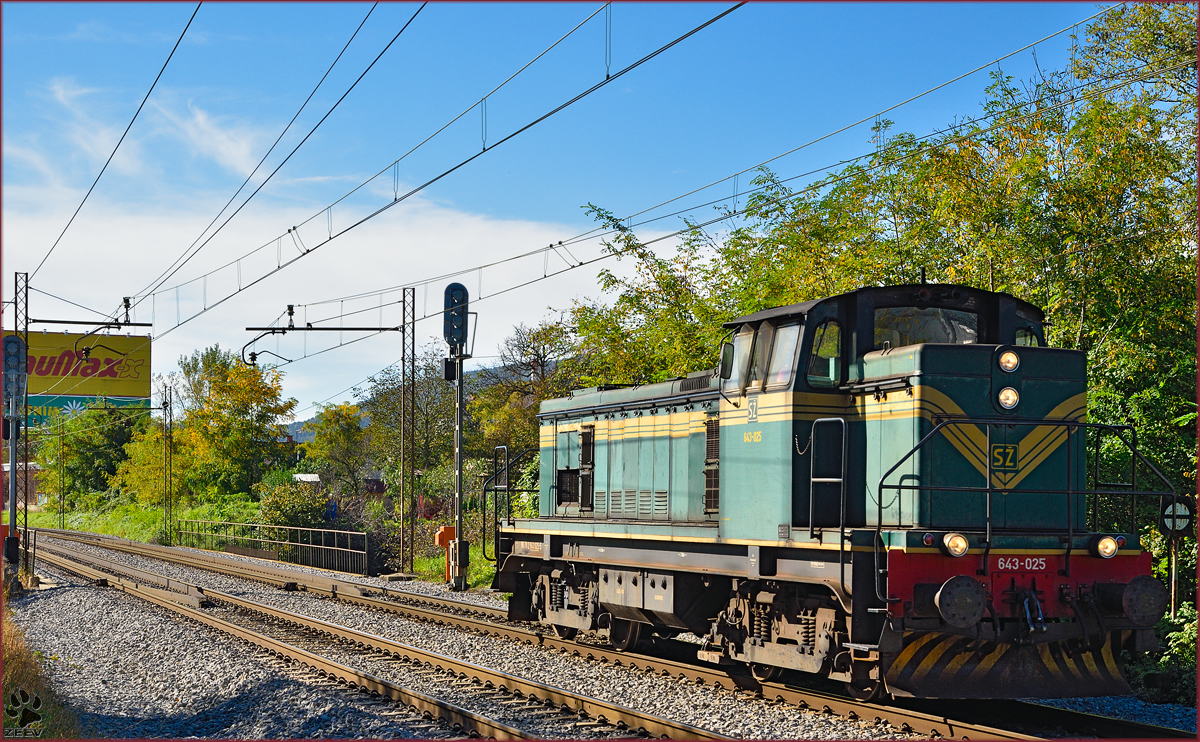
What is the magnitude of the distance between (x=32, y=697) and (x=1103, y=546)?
944cm

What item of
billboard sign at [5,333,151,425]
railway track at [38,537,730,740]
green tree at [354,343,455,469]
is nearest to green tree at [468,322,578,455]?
green tree at [354,343,455,469]

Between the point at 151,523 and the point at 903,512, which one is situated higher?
the point at 903,512

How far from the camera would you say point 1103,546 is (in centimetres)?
809

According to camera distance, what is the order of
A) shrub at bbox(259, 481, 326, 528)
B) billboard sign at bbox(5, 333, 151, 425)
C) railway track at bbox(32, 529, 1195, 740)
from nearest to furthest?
railway track at bbox(32, 529, 1195, 740) < shrub at bbox(259, 481, 326, 528) < billboard sign at bbox(5, 333, 151, 425)

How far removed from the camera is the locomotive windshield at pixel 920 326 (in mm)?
8797

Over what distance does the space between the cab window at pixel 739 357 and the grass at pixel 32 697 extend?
21.3 ft

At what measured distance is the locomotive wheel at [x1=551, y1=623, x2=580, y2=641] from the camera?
12.9 metres

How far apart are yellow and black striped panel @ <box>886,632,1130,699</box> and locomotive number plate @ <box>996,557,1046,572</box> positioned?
608mm

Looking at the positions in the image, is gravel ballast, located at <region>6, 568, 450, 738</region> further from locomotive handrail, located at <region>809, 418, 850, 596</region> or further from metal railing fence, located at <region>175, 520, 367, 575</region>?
metal railing fence, located at <region>175, 520, 367, 575</region>

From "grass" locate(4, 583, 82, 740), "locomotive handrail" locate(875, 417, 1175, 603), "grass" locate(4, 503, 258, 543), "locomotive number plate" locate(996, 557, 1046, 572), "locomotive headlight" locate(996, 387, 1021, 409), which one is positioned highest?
"locomotive headlight" locate(996, 387, 1021, 409)

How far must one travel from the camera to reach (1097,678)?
26.3 feet

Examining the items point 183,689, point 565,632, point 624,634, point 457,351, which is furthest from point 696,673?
point 457,351

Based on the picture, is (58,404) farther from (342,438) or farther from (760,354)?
(760,354)

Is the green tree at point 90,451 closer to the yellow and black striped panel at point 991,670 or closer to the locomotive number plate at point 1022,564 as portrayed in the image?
the yellow and black striped panel at point 991,670
